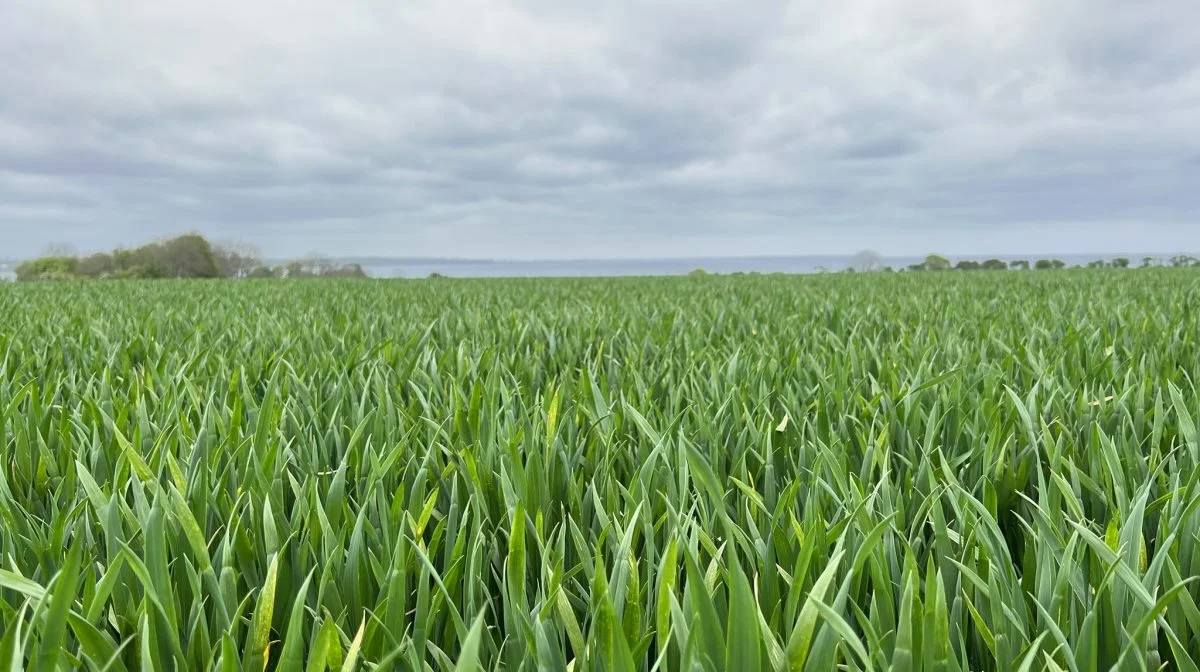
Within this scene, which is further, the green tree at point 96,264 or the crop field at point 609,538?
the green tree at point 96,264

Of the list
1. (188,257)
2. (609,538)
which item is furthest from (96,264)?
(609,538)

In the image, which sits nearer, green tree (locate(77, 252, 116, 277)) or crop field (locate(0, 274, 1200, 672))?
crop field (locate(0, 274, 1200, 672))

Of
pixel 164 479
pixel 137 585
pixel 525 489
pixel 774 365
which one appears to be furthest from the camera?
pixel 774 365

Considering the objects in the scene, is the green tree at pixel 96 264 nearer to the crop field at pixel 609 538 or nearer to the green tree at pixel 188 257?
the green tree at pixel 188 257

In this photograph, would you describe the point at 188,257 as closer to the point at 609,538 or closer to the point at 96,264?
the point at 96,264

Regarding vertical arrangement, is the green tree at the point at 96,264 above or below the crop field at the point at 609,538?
above

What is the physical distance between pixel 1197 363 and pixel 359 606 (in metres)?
2.55

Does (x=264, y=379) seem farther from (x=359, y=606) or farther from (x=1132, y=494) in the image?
(x=1132, y=494)

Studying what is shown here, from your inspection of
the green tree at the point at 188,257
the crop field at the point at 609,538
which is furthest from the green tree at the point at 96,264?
the crop field at the point at 609,538

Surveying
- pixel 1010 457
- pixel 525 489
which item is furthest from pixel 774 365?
pixel 525 489

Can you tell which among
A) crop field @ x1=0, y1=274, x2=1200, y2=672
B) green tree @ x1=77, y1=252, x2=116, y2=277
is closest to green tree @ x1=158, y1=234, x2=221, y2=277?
green tree @ x1=77, y1=252, x2=116, y2=277

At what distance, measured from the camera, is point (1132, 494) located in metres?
1.13

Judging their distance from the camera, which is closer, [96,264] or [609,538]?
[609,538]

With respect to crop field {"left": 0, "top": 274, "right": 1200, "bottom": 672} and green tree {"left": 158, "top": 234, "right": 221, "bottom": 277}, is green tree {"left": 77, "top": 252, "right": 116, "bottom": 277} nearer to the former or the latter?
green tree {"left": 158, "top": 234, "right": 221, "bottom": 277}
